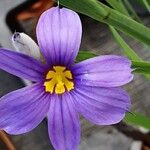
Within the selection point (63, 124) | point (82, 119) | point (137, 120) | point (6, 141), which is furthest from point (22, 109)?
point (82, 119)

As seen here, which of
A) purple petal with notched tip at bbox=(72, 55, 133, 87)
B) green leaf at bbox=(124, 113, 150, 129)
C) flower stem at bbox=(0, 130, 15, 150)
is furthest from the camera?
flower stem at bbox=(0, 130, 15, 150)

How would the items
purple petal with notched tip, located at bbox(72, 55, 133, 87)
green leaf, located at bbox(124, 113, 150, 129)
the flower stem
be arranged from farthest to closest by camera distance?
the flower stem, green leaf, located at bbox(124, 113, 150, 129), purple petal with notched tip, located at bbox(72, 55, 133, 87)

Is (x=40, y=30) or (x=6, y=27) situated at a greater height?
(x=40, y=30)

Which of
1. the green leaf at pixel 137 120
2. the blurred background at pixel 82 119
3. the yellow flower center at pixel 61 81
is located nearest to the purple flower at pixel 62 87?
the yellow flower center at pixel 61 81

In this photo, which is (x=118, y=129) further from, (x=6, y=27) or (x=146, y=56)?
(x=6, y=27)

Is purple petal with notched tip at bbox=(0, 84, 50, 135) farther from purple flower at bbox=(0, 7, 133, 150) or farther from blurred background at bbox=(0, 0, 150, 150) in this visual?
blurred background at bbox=(0, 0, 150, 150)

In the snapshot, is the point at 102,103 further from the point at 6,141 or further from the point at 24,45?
the point at 6,141

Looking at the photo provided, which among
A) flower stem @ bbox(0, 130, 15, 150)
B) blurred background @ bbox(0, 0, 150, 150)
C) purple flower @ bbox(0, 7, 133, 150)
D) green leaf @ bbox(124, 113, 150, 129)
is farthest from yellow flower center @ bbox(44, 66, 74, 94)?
flower stem @ bbox(0, 130, 15, 150)

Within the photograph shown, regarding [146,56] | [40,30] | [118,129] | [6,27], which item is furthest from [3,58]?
[146,56]
